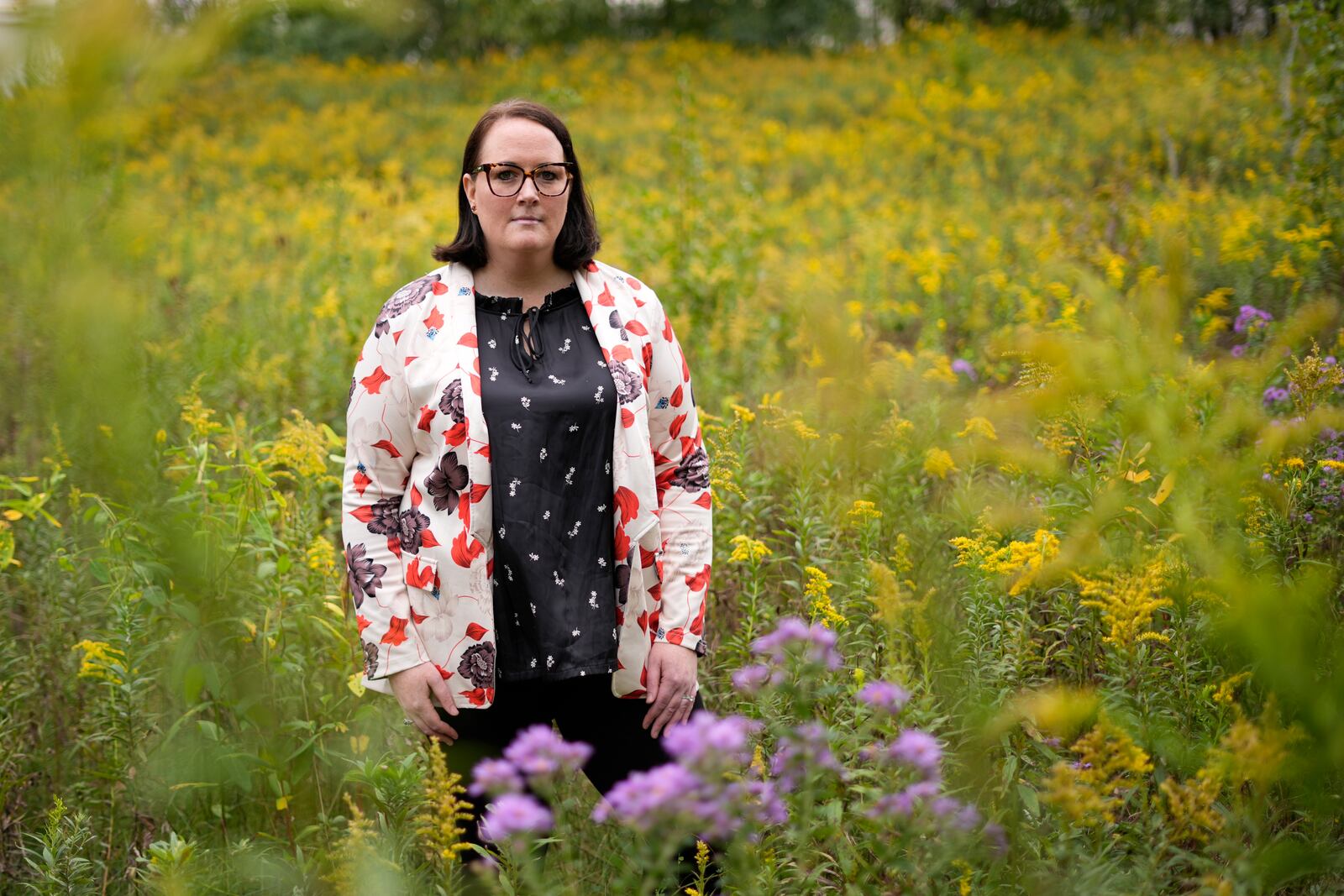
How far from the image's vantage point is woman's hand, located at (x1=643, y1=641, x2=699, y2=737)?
1929 millimetres

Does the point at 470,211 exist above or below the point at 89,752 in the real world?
above

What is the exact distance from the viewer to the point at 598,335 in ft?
6.37

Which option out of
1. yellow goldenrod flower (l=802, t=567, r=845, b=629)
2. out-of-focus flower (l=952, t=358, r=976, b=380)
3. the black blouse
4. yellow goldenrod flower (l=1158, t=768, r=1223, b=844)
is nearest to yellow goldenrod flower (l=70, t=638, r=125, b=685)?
the black blouse

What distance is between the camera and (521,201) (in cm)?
189

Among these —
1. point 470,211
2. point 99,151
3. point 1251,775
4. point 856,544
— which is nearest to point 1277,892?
point 1251,775

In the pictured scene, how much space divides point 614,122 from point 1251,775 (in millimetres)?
12930

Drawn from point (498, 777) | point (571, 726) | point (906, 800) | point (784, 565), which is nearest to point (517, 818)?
point (498, 777)

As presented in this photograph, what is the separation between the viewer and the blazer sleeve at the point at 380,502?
1839 millimetres

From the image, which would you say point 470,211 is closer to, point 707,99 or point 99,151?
point 99,151

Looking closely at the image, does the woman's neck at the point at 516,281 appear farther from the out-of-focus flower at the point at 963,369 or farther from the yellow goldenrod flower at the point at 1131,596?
the out-of-focus flower at the point at 963,369

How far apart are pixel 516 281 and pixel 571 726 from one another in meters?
0.90

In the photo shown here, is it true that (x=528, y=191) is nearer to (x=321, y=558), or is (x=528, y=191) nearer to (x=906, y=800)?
(x=321, y=558)

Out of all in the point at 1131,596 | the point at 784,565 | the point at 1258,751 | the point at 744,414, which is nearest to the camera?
the point at 1258,751

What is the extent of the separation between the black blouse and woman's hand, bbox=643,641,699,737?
3.6 inches
